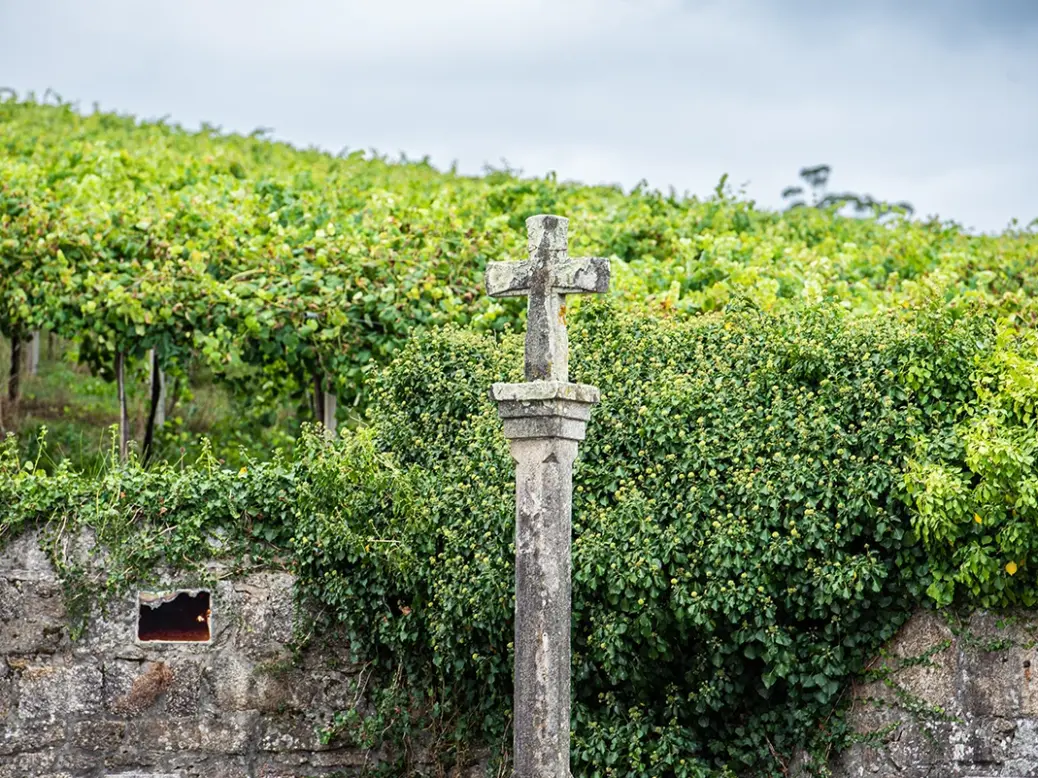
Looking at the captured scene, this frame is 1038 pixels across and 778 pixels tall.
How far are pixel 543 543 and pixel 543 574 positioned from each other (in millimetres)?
138

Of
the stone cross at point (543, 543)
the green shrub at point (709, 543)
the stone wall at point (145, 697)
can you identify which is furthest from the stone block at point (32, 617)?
the stone cross at point (543, 543)

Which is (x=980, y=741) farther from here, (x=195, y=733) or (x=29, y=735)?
(x=29, y=735)

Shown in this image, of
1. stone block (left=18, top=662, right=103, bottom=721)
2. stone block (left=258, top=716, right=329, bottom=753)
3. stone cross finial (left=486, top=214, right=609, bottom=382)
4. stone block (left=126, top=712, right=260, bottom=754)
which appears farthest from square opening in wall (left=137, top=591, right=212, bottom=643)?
stone cross finial (left=486, top=214, right=609, bottom=382)

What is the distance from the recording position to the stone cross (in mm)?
5812

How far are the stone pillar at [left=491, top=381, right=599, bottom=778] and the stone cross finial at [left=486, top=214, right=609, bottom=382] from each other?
0.16 m

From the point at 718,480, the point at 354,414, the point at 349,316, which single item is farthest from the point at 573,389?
the point at 349,316

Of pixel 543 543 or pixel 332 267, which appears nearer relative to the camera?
pixel 543 543

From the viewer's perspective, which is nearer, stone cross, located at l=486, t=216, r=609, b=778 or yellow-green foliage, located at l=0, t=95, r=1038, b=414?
stone cross, located at l=486, t=216, r=609, b=778

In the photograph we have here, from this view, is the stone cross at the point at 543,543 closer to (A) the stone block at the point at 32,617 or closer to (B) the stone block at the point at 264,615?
(B) the stone block at the point at 264,615

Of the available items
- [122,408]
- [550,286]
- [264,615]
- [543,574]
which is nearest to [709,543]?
[543,574]

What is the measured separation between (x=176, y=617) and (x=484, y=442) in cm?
227

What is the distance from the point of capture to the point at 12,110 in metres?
18.6

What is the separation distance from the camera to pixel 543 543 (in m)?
5.84

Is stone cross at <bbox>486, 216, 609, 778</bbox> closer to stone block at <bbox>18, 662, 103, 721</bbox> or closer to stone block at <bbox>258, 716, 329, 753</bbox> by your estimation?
stone block at <bbox>258, 716, 329, 753</bbox>
